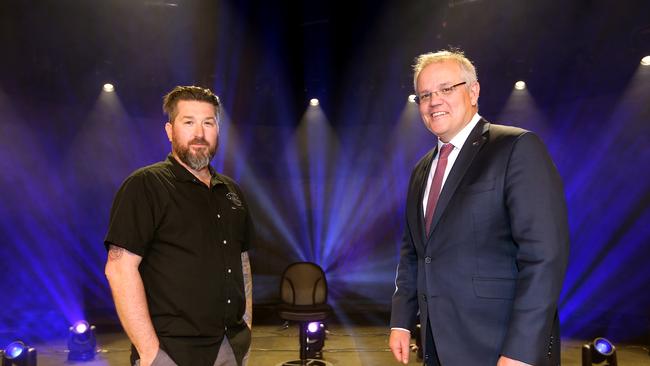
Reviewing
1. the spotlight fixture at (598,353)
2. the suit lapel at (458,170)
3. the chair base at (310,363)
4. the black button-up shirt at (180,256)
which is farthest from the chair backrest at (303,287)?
the suit lapel at (458,170)

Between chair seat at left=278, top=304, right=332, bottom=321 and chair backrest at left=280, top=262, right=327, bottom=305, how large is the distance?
16 centimetres

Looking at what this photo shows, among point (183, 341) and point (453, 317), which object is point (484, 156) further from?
point (183, 341)

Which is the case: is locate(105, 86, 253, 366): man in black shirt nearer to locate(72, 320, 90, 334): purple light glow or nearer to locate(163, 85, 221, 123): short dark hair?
locate(163, 85, 221, 123): short dark hair

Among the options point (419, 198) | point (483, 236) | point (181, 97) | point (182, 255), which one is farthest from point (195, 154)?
point (483, 236)

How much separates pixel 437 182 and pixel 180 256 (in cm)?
109

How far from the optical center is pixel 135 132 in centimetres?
782

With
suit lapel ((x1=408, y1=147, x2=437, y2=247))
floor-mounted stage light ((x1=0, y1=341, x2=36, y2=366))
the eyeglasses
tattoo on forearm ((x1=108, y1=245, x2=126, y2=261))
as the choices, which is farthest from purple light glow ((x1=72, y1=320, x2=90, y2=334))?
the eyeglasses

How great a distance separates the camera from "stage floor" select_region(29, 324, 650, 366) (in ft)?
17.5

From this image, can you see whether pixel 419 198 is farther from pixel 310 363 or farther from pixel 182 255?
pixel 310 363

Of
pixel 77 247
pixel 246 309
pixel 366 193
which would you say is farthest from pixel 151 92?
pixel 246 309

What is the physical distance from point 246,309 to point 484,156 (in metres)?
1.34

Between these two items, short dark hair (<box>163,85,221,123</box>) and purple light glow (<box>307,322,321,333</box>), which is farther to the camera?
purple light glow (<box>307,322,321,333</box>)

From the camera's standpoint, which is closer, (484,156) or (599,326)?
(484,156)

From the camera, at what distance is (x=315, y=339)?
5.39 m
